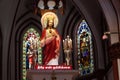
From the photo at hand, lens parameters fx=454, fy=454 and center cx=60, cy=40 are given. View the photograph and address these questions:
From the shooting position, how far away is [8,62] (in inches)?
756

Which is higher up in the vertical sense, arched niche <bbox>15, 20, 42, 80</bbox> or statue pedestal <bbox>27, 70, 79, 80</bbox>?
arched niche <bbox>15, 20, 42, 80</bbox>

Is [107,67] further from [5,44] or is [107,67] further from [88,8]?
[5,44]

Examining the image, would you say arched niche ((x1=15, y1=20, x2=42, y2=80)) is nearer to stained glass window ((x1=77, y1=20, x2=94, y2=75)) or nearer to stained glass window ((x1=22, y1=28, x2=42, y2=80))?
stained glass window ((x1=22, y1=28, x2=42, y2=80))

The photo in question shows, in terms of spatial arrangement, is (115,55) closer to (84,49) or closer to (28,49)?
(84,49)

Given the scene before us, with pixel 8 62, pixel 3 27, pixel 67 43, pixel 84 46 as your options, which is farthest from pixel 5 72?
pixel 67 43

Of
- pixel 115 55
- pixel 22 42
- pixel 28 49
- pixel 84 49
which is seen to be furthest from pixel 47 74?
pixel 22 42

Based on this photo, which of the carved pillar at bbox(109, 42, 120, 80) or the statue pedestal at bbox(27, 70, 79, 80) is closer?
the statue pedestal at bbox(27, 70, 79, 80)

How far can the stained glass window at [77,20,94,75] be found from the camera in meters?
18.6

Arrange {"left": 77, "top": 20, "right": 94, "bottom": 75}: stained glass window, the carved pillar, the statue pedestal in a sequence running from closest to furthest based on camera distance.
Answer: the statue pedestal < the carved pillar < {"left": 77, "top": 20, "right": 94, "bottom": 75}: stained glass window

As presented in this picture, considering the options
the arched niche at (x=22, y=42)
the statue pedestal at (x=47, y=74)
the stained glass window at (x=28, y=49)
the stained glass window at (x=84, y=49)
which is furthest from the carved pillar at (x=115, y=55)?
the arched niche at (x=22, y=42)

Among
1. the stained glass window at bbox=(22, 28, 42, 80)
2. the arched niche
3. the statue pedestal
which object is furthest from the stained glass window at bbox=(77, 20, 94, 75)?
the statue pedestal

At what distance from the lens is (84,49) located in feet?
62.4

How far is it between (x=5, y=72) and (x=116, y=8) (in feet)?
20.5

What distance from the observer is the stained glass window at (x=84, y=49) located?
18.6m
